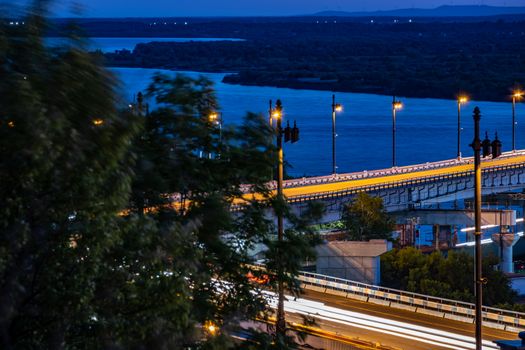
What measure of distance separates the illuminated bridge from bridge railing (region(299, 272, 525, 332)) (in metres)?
7.92

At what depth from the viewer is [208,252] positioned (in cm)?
1090

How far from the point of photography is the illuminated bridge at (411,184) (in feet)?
140

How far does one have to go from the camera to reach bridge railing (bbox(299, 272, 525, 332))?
25188mm

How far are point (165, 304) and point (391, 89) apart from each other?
133112 millimetres

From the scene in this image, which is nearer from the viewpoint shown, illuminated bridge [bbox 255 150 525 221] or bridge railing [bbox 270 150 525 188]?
illuminated bridge [bbox 255 150 525 221]

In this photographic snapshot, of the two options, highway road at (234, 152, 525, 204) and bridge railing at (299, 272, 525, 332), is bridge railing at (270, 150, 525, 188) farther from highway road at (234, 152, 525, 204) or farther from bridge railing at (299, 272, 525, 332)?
bridge railing at (299, 272, 525, 332)

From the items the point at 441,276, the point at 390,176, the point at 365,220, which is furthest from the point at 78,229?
the point at 390,176

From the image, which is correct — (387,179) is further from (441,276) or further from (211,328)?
(211,328)

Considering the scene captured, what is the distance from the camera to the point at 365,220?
39250mm

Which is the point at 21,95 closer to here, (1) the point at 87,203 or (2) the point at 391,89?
(1) the point at 87,203

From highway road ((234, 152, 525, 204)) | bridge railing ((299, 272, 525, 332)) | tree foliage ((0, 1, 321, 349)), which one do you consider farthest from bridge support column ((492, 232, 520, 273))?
tree foliage ((0, 1, 321, 349))

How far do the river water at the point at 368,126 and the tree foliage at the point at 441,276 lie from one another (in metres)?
25.7

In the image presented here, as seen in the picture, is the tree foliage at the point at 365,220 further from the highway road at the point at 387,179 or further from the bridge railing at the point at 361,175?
the bridge railing at the point at 361,175

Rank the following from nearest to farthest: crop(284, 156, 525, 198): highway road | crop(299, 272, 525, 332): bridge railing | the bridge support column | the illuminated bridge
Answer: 1. crop(299, 272, 525, 332): bridge railing
2. the bridge support column
3. the illuminated bridge
4. crop(284, 156, 525, 198): highway road
